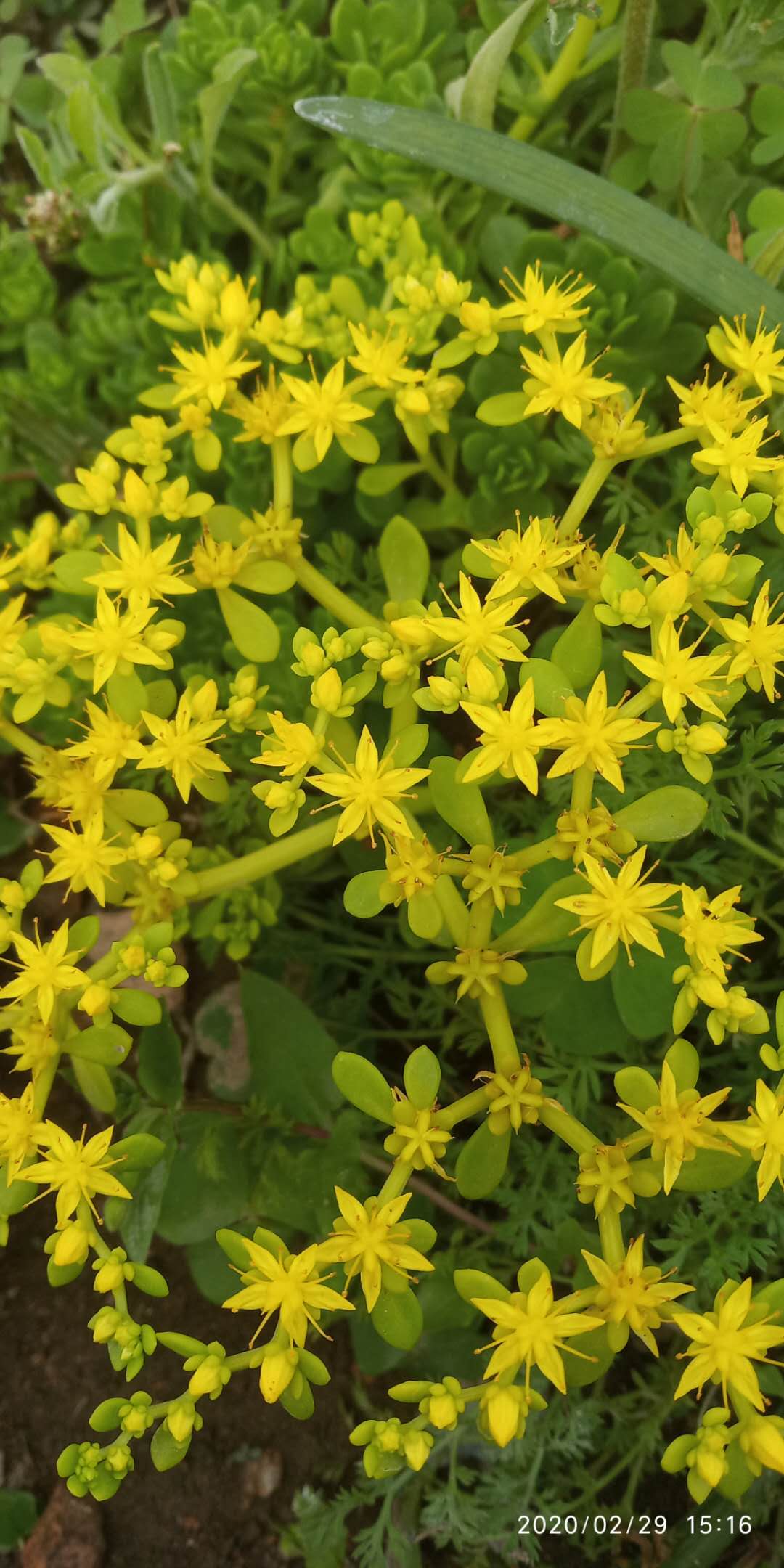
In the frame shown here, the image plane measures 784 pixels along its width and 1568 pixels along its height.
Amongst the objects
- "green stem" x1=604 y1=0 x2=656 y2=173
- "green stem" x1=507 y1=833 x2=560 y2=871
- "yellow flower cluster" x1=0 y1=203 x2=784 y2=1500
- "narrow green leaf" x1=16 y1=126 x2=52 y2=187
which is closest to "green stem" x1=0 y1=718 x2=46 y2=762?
"yellow flower cluster" x1=0 y1=203 x2=784 y2=1500

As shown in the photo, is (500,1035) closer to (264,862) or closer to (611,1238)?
(611,1238)

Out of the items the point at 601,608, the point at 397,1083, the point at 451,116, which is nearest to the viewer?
the point at 601,608

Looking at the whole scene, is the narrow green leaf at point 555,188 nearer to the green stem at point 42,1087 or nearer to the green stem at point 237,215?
the green stem at point 237,215

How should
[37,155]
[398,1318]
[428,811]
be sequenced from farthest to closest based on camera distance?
[37,155] → [428,811] → [398,1318]

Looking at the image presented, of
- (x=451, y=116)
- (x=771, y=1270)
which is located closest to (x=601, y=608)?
(x=771, y=1270)

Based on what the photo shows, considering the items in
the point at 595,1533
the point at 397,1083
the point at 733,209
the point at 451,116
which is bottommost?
the point at 595,1533

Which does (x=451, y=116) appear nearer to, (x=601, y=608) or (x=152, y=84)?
(x=152, y=84)

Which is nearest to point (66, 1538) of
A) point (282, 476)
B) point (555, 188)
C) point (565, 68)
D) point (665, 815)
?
Answer: point (665, 815)
